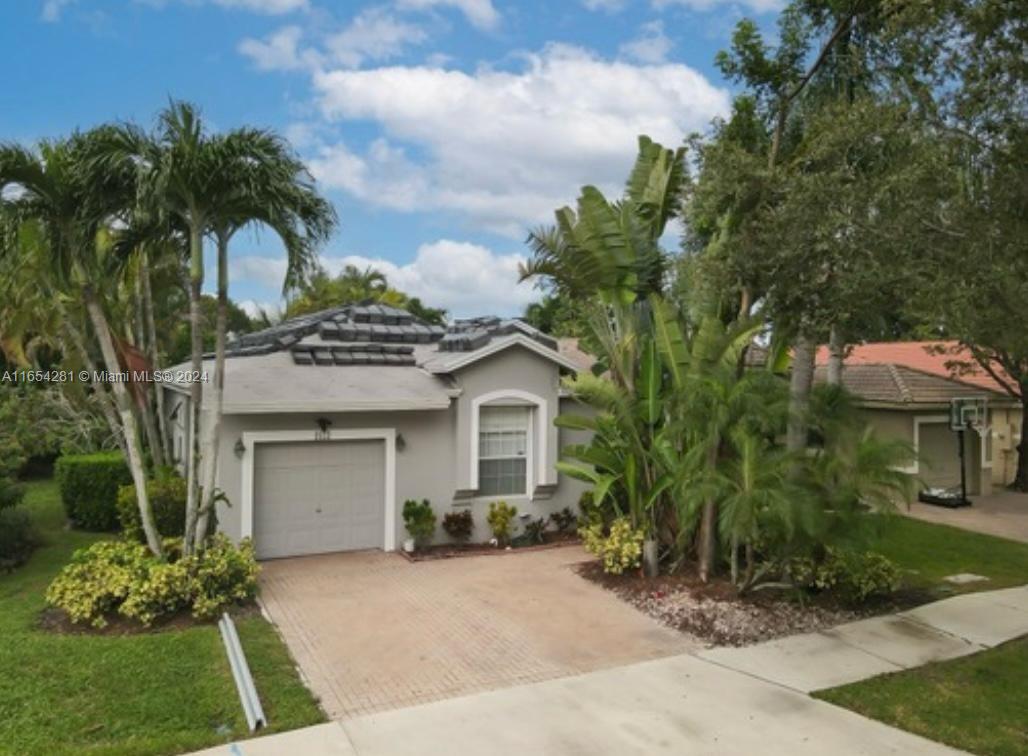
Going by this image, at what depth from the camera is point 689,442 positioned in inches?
422

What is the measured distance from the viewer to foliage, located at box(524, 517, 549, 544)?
1416 cm

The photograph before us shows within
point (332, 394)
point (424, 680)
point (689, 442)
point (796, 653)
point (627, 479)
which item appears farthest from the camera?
point (332, 394)

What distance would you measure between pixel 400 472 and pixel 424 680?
607cm

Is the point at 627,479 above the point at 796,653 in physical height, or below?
above

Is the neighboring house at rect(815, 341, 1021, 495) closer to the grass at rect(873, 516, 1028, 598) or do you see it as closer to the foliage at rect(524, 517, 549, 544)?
the grass at rect(873, 516, 1028, 598)

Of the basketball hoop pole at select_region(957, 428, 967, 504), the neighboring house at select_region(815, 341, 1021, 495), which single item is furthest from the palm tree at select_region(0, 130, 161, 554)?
the basketball hoop pole at select_region(957, 428, 967, 504)

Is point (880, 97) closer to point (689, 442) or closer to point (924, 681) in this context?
point (689, 442)

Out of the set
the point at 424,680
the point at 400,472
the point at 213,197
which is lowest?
the point at 424,680

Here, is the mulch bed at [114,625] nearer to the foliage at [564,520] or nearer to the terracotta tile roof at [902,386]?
the foliage at [564,520]

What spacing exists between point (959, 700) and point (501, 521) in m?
8.10

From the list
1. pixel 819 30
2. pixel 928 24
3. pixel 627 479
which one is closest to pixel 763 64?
pixel 819 30

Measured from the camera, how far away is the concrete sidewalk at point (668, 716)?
6.18 m

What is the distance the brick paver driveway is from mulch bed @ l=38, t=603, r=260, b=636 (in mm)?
1134

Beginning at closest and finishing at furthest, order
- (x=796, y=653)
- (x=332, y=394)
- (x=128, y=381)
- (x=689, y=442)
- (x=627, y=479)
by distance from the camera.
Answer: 1. (x=796, y=653)
2. (x=689, y=442)
3. (x=627, y=479)
4. (x=332, y=394)
5. (x=128, y=381)
